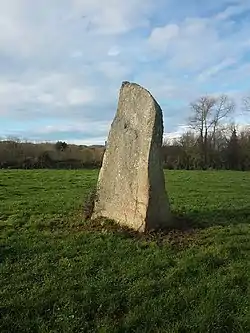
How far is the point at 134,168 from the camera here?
9.81 meters

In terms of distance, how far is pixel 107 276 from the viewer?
6.89 metres

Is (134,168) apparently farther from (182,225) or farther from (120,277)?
(120,277)

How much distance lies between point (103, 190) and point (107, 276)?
3771 mm

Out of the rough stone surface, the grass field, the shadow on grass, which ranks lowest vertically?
the grass field

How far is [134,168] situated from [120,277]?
3411 mm

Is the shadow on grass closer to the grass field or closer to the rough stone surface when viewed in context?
the grass field

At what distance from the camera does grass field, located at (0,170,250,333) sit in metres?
5.63

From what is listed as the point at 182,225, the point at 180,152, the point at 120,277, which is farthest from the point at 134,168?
the point at 180,152

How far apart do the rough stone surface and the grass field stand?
0.57m

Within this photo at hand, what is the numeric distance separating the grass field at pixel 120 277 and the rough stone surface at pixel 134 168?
565mm

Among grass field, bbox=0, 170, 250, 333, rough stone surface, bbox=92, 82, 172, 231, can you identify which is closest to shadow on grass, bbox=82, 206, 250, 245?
grass field, bbox=0, 170, 250, 333

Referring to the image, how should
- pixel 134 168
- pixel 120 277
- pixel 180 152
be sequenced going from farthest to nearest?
pixel 180 152 < pixel 134 168 < pixel 120 277

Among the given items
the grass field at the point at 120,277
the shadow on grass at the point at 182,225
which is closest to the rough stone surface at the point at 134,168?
the shadow on grass at the point at 182,225

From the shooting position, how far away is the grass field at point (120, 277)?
5.63 m
